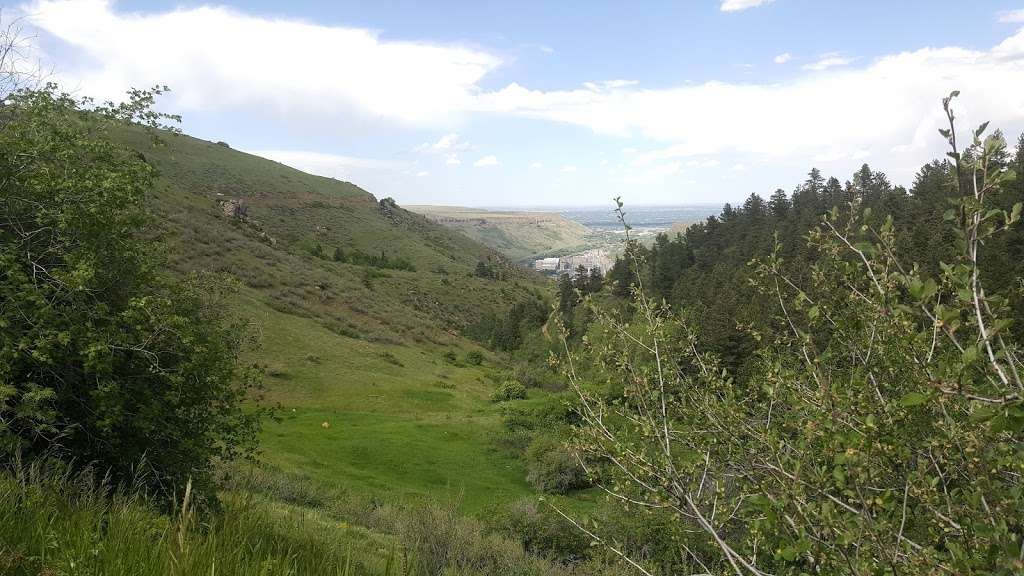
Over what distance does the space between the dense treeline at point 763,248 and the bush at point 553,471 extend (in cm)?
797

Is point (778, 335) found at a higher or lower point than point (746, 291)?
higher

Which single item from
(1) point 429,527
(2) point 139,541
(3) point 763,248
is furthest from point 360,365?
(3) point 763,248

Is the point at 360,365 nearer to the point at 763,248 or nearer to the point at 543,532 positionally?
the point at 543,532

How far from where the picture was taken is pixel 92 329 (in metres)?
7.51

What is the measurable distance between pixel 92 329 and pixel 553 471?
20.7 m

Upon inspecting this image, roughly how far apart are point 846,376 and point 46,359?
8.61 m

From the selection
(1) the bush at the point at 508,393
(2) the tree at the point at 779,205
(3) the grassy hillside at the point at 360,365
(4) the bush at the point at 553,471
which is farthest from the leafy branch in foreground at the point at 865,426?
(2) the tree at the point at 779,205

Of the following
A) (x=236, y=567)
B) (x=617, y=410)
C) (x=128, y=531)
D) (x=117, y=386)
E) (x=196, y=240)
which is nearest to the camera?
(x=236, y=567)

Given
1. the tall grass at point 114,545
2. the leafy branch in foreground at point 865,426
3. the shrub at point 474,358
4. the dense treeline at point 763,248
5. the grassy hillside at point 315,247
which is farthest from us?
the shrub at point 474,358

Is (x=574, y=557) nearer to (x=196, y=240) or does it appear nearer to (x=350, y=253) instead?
(x=196, y=240)

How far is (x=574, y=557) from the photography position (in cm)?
1522

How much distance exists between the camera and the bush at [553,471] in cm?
2478

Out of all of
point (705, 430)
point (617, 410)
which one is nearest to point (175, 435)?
point (617, 410)

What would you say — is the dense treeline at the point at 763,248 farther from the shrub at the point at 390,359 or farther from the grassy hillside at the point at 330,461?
the shrub at the point at 390,359
